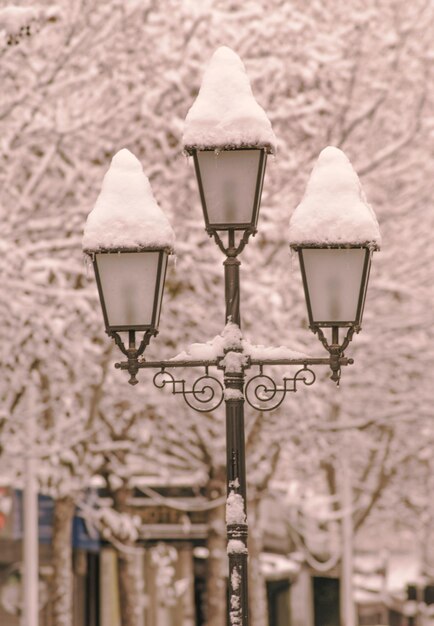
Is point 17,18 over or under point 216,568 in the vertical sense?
over

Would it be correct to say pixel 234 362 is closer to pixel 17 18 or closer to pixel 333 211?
pixel 333 211

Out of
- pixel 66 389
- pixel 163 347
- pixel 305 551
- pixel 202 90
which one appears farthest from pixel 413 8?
pixel 305 551

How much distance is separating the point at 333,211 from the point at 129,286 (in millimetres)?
985

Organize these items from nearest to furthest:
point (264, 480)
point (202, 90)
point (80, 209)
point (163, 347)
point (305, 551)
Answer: point (202, 90), point (80, 209), point (163, 347), point (264, 480), point (305, 551)

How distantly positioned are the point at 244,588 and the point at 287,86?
13.6 m

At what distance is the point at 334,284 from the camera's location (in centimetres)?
730

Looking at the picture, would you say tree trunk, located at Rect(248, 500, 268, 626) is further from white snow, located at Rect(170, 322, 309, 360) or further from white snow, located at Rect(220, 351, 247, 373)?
white snow, located at Rect(220, 351, 247, 373)

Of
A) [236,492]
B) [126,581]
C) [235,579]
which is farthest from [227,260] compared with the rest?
[126,581]

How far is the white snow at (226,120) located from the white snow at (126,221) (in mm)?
395

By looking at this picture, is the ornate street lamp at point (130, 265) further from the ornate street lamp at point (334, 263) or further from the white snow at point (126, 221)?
the ornate street lamp at point (334, 263)

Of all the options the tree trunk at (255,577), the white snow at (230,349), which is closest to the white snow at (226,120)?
the white snow at (230,349)

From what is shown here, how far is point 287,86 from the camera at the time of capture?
2003cm

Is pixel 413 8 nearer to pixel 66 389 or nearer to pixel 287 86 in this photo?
pixel 287 86

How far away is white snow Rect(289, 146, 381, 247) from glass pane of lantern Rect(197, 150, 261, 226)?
24 centimetres
